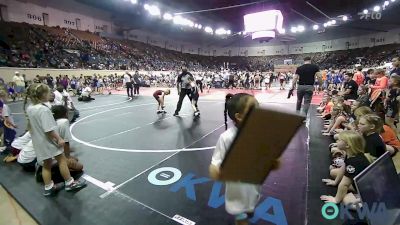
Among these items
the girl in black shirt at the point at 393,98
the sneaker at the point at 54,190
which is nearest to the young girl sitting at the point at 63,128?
the sneaker at the point at 54,190

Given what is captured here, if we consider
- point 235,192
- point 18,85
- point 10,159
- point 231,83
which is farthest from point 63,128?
point 231,83

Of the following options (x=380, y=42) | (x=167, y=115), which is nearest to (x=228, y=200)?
(x=167, y=115)

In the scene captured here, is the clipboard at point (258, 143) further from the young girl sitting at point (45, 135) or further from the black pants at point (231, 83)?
the black pants at point (231, 83)

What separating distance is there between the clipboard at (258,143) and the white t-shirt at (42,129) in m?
2.67

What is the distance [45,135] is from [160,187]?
1.65 meters

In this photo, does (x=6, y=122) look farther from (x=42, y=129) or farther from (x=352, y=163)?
(x=352, y=163)

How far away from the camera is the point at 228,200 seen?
75.1 inches

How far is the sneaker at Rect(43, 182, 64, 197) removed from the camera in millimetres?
3195

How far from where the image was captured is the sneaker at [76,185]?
329 centimetres

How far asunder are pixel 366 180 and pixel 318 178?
70.5 inches

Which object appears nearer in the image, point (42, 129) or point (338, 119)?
point (42, 129)

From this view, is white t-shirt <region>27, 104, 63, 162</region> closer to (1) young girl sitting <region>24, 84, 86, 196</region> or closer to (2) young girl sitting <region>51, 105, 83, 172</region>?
(1) young girl sitting <region>24, 84, 86, 196</region>

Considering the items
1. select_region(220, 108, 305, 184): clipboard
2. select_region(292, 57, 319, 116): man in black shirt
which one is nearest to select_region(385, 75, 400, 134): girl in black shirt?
select_region(292, 57, 319, 116): man in black shirt

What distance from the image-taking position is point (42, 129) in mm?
3012
